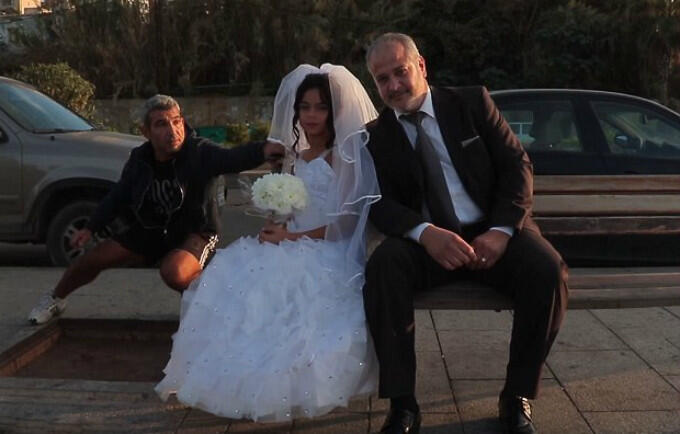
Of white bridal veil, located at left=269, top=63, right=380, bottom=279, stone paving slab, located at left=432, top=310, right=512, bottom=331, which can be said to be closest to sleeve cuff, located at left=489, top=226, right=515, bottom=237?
white bridal veil, located at left=269, top=63, right=380, bottom=279

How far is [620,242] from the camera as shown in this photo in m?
7.84

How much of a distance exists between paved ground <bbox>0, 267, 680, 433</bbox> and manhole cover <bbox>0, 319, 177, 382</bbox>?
15cm

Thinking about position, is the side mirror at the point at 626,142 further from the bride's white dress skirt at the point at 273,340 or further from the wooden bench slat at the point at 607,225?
the bride's white dress skirt at the point at 273,340

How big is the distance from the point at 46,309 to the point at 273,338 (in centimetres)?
219

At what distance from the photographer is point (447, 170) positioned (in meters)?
4.42

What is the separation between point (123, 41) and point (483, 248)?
20.4 m

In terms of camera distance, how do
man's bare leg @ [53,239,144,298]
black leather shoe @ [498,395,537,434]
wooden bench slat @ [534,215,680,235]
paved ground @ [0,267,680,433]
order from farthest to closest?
1. wooden bench slat @ [534,215,680,235]
2. man's bare leg @ [53,239,144,298]
3. paved ground @ [0,267,680,433]
4. black leather shoe @ [498,395,537,434]

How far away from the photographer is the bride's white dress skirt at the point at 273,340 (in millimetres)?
3844

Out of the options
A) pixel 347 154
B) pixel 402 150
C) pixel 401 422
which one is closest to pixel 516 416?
pixel 401 422

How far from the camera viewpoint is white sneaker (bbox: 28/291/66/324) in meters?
5.54

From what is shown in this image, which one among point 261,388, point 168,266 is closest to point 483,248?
point 261,388

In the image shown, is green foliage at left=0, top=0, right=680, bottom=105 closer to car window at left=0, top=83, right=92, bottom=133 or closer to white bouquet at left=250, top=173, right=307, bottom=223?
car window at left=0, top=83, right=92, bottom=133

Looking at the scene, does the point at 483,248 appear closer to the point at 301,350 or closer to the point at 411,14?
the point at 301,350

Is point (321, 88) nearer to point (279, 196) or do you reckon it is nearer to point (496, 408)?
point (279, 196)
